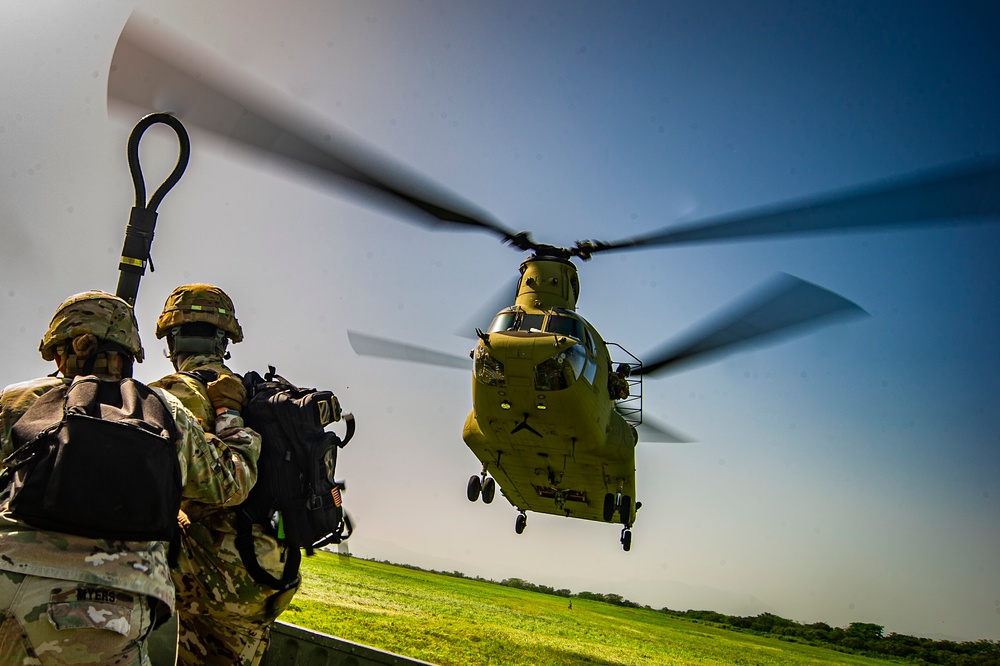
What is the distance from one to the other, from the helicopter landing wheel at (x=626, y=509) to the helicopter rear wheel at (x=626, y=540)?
99 centimetres

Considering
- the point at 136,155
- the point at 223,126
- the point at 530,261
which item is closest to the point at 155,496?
the point at 136,155

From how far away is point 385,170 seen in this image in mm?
6668

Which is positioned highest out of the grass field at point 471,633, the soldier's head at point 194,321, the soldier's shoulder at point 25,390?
the soldier's head at point 194,321

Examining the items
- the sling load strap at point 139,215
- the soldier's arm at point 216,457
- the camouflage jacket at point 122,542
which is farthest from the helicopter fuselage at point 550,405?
the camouflage jacket at point 122,542

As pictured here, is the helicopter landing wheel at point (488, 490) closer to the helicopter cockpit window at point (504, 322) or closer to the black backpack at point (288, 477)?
the helicopter cockpit window at point (504, 322)

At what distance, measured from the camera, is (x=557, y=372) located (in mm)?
9328

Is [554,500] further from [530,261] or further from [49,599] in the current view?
[49,599]

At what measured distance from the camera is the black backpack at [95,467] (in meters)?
2.02

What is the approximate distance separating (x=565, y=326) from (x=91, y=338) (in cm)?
778

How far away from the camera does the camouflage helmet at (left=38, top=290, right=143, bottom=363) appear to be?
8.76 ft

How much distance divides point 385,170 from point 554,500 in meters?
7.83

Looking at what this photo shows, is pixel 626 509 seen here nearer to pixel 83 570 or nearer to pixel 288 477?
pixel 288 477

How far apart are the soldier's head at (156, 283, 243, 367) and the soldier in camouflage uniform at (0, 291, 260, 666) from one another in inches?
36.9

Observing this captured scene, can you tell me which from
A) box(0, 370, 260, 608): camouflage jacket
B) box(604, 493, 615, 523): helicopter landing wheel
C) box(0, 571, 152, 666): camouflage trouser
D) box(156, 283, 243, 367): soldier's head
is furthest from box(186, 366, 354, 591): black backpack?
box(604, 493, 615, 523): helicopter landing wheel
